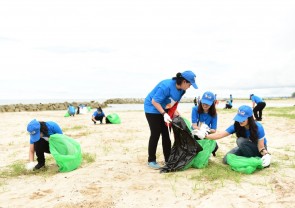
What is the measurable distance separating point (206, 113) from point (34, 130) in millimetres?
2736

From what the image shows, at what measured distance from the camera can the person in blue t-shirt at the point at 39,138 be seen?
15.1 ft

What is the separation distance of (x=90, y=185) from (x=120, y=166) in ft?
3.26

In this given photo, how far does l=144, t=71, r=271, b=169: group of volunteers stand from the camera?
163 inches

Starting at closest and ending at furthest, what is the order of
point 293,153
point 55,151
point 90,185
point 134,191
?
point 134,191 → point 90,185 → point 55,151 → point 293,153

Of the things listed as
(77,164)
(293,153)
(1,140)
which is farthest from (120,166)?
(1,140)

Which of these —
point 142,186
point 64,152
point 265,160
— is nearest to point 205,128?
point 265,160

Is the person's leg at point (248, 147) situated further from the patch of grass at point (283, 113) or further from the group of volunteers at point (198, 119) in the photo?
the patch of grass at point (283, 113)

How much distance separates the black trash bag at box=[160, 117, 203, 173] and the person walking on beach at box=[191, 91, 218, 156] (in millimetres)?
432

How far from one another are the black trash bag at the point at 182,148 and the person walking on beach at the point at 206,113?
43cm

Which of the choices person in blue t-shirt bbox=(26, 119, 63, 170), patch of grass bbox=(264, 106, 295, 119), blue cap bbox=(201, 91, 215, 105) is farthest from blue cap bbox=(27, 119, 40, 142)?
patch of grass bbox=(264, 106, 295, 119)

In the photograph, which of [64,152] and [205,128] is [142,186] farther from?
[64,152]

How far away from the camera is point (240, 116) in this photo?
409cm

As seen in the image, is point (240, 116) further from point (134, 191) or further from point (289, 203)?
point (134, 191)

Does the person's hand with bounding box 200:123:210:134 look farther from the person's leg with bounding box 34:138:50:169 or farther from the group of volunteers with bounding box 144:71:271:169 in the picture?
the person's leg with bounding box 34:138:50:169
